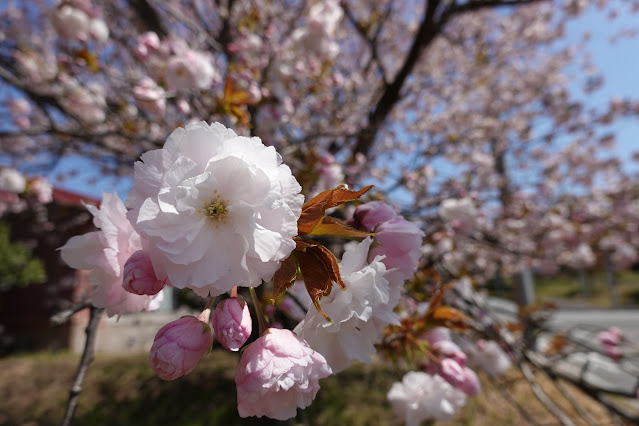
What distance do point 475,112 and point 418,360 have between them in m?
6.23

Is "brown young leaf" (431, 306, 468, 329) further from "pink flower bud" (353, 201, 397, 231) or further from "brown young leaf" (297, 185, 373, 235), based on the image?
"brown young leaf" (297, 185, 373, 235)

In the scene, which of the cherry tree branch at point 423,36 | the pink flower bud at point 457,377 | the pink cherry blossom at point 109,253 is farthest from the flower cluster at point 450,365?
the cherry tree branch at point 423,36

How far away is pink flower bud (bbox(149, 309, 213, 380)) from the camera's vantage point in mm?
479

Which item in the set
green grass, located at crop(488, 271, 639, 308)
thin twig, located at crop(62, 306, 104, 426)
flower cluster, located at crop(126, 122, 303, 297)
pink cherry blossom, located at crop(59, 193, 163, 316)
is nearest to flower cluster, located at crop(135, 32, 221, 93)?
thin twig, located at crop(62, 306, 104, 426)

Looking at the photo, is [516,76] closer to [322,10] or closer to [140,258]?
[322,10]

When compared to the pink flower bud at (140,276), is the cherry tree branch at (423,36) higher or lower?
higher

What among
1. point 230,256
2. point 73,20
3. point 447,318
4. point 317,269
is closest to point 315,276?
point 317,269

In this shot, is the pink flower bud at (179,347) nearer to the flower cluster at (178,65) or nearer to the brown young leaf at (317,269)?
the brown young leaf at (317,269)

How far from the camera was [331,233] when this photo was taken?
522 millimetres

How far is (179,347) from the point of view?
49 cm

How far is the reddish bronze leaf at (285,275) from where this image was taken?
469 millimetres

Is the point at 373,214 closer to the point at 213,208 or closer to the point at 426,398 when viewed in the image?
the point at 213,208

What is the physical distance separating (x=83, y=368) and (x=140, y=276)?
1.66 ft

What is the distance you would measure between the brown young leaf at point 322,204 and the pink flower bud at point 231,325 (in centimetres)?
14
